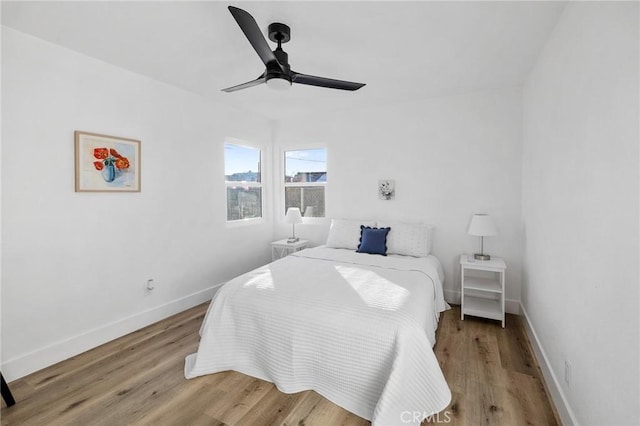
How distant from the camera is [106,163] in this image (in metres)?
2.57

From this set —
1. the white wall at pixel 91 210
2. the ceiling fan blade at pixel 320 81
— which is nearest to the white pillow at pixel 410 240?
the ceiling fan blade at pixel 320 81

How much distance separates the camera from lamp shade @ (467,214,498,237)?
2.99m

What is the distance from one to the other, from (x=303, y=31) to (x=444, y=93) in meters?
2.04

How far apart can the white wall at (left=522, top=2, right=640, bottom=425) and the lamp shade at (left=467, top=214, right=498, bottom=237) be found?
0.70 meters

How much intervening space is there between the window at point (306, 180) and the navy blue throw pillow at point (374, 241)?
1056mm

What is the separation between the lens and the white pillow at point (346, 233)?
366 cm

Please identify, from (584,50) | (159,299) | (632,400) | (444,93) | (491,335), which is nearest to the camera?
(632,400)

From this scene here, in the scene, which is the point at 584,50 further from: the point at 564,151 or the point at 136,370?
the point at 136,370

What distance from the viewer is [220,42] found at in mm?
2232

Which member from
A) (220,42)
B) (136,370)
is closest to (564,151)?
(220,42)

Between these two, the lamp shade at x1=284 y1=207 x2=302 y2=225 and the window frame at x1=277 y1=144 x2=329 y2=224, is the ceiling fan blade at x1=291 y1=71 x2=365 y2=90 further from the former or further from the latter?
the lamp shade at x1=284 y1=207 x2=302 y2=225

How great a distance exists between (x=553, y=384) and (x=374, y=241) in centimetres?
194

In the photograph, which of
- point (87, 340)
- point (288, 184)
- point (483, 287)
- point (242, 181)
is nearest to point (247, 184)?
point (242, 181)

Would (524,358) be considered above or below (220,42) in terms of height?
below
